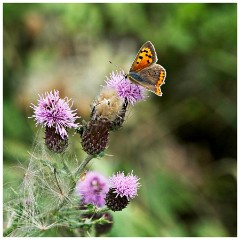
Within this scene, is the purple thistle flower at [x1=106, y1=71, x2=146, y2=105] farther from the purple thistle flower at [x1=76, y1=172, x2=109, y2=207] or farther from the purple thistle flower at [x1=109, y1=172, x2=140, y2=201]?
the purple thistle flower at [x1=76, y1=172, x2=109, y2=207]

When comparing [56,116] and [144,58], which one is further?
[144,58]

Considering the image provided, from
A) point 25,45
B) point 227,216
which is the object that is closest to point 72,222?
point 227,216

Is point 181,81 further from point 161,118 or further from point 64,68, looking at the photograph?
point 64,68

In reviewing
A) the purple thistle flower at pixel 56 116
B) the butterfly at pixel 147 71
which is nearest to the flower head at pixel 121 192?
the purple thistle flower at pixel 56 116

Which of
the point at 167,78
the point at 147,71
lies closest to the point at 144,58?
the point at 147,71

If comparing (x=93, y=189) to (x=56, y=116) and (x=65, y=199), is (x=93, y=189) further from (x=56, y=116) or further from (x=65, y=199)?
(x=56, y=116)

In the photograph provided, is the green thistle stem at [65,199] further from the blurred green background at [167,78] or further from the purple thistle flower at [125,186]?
the blurred green background at [167,78]
